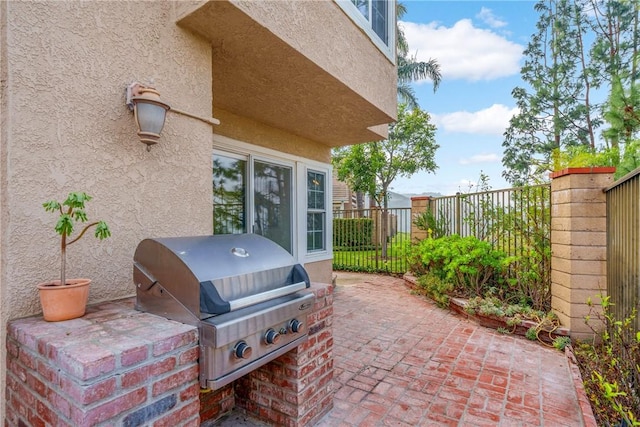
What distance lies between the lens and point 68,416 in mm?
1485

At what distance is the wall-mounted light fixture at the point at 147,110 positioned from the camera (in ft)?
8.20

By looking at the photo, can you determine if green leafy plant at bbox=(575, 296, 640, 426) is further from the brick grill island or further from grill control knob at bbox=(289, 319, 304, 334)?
the brick grill island

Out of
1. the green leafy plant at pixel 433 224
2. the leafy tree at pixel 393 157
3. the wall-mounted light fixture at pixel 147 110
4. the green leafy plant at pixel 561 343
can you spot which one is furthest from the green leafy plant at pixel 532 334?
the leafy tree at pixel 393 157

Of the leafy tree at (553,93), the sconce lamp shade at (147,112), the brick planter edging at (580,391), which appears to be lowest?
the brick planter edging at (580,391)

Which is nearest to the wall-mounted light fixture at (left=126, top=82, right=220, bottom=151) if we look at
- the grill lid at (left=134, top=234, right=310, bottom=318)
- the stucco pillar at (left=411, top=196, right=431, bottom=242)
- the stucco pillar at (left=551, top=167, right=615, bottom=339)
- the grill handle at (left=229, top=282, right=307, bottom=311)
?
the grill lid at (left=134, top=234, right=310, bottom=318)

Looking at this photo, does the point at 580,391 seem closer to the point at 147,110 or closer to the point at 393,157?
the point at 147,110

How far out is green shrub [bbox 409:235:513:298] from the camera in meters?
6.30

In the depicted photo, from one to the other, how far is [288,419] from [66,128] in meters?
2.86

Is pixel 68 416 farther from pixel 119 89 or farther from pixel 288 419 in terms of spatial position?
pixel 119 89

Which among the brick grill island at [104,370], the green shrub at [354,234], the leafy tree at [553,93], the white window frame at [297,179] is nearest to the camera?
the brick grill island at [104,370]

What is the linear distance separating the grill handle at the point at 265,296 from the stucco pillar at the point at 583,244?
4.35 m

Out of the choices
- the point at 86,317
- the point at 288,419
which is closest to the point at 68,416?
→ the point at 86,317

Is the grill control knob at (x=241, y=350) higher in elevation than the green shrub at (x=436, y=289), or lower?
higher

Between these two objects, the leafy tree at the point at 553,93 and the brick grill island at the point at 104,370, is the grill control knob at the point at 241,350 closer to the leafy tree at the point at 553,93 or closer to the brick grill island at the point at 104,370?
the brick grill island at the point at 104,370
